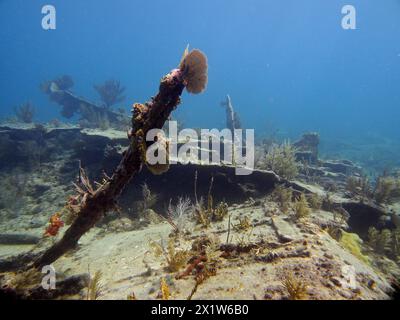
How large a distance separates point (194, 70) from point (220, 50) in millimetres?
188690

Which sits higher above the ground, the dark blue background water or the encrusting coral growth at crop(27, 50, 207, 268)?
the dark blue background water

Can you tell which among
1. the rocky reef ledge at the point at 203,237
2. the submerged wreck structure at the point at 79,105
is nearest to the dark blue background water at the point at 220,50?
the submerged wreck structure at the point at 79,105

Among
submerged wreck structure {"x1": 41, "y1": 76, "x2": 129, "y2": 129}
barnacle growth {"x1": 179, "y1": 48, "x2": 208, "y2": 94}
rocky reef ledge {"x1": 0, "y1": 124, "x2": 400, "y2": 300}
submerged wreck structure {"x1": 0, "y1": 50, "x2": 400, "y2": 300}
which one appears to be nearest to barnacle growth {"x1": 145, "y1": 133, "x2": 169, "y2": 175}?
submerged wreck structure {"x1": 0, "y1": 50, "x2": 400, "y2": 300}

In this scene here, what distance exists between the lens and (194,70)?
390 centimetres

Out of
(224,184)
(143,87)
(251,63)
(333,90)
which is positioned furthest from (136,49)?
(224,184)

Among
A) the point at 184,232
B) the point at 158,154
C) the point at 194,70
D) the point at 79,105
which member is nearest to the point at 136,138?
the point at 158,154

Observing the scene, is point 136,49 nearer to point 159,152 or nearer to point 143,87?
point 143,87

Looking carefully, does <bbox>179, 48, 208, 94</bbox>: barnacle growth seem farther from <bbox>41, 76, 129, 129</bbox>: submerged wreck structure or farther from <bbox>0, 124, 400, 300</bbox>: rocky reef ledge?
<bbox>41, 76, 129, 129</bbox>: submerged wreck structure

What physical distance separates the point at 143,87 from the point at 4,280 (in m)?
159

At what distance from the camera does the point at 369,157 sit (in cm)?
2883

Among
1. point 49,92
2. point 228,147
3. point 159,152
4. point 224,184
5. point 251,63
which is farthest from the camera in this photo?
point 251,63

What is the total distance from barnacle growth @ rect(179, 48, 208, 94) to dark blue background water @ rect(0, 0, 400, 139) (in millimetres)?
110943

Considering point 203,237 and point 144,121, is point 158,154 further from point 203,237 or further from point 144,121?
point 203,237

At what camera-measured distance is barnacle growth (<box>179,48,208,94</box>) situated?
3832 mm
